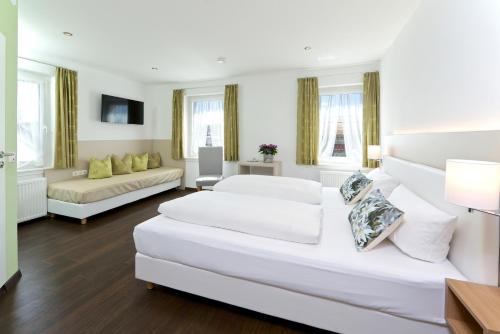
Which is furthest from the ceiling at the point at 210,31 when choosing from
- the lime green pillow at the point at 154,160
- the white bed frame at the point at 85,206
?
the white bed frame at the point at 85,206

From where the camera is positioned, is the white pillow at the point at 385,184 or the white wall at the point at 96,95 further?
the white wall at the point at 96,95

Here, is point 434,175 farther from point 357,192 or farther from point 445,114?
point 357,192

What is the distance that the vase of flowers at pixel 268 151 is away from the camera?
456 centimetres

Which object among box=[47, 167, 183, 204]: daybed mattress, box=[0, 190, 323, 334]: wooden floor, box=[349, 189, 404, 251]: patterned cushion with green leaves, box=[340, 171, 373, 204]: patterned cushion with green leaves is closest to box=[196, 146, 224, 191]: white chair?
box=[47, 167, 183, 204]: daybed mattress

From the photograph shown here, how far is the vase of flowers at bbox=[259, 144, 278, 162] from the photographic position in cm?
456

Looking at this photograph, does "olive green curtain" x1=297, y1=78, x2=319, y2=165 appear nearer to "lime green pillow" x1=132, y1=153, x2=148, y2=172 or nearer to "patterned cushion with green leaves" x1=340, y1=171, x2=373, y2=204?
"patterned cushion with green leaves" x1=340, y1=171, x2=373, y2=204

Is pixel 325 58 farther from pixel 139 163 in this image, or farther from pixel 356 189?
pixel 139 163

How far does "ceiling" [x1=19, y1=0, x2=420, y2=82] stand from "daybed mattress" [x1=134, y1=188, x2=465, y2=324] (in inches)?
83.2

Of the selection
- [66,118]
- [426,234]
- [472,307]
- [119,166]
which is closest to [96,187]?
[119,166]

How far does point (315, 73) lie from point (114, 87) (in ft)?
12.8

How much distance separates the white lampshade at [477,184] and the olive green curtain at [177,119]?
5.15 m

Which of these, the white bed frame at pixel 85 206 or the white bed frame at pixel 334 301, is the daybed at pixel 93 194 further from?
the white bed frame at pixel 334 301

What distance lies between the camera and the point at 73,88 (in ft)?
13.1

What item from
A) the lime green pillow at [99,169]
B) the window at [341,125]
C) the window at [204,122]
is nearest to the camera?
the lime green pillow at [99,169]
